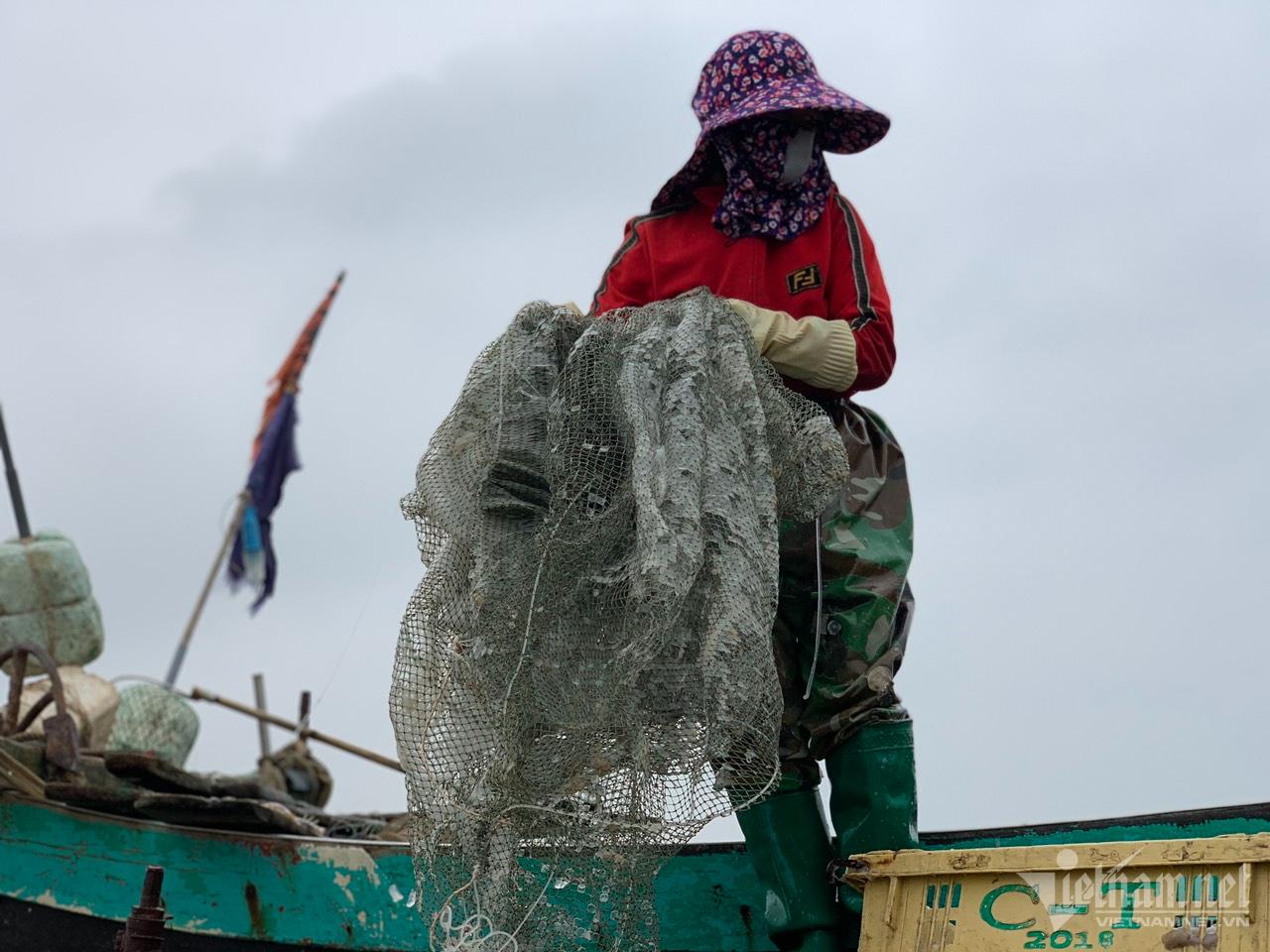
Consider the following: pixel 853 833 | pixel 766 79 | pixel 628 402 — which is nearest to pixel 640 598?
pixel 628 402

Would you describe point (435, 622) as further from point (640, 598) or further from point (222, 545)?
point (222, 545)

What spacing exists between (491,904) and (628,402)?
0.92m

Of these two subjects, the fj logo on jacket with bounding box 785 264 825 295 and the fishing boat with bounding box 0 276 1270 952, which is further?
the fishing boat with bounding box 0 276 1270 952

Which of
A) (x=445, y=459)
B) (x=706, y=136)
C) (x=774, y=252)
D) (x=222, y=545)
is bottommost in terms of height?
(x=445, y=459)

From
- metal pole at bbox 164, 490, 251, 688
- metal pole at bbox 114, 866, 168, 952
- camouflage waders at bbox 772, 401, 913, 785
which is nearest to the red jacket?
camouflage waders at bbox 772, 401, 913, 785

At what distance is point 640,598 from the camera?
2762 millimetres

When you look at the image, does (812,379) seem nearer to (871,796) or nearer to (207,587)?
(871,796)

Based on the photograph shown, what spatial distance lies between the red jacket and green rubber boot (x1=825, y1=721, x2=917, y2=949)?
77cm

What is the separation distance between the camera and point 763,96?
3.54 m

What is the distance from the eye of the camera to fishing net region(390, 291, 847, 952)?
282 cm

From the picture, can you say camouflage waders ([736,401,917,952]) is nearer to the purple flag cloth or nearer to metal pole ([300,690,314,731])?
metal pole ([300,690,314,731])

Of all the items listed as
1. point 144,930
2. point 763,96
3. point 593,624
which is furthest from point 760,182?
point 144,930

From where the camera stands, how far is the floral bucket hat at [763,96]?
11.6ft

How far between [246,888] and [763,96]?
2.65 meters
